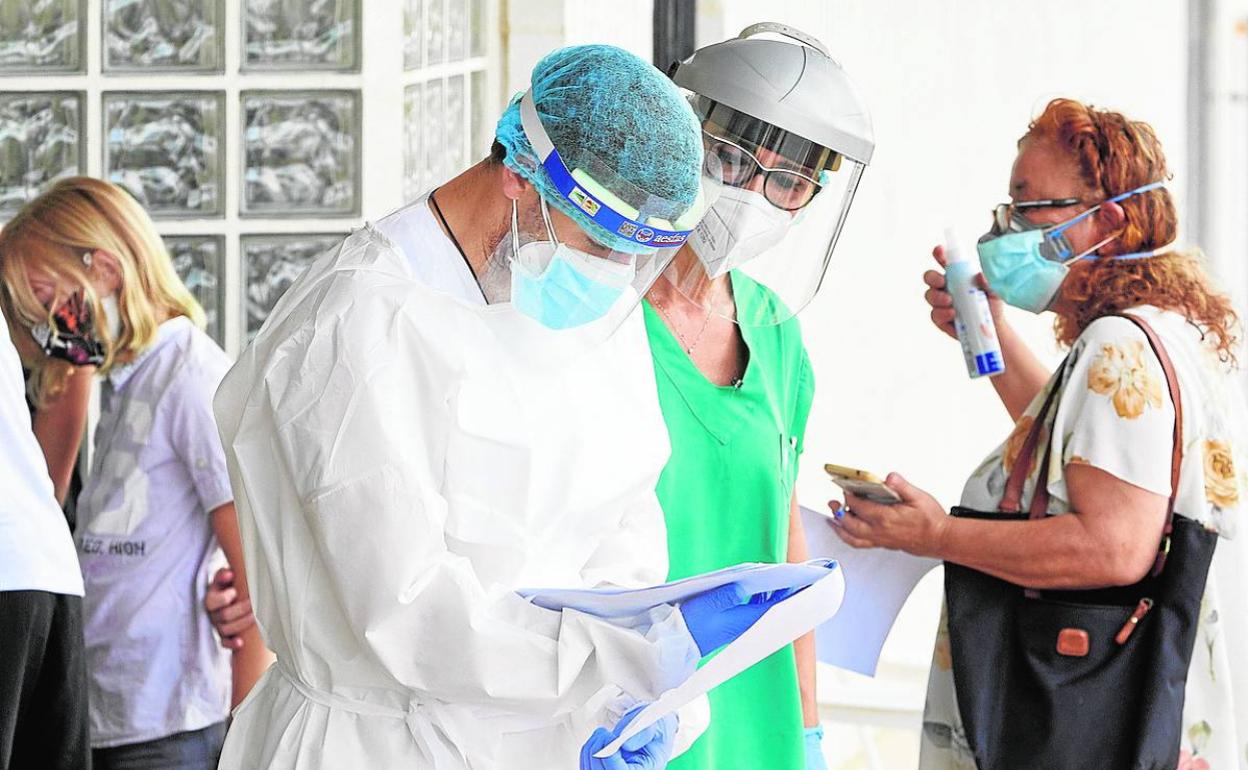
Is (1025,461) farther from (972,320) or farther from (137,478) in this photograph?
(137,478)

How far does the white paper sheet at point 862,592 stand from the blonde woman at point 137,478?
37.6 inches

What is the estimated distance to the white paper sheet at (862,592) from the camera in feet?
7.44

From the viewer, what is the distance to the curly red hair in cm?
204

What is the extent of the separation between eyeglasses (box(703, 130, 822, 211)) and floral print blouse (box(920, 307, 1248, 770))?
0.58 metres

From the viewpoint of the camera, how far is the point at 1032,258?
86.2 inches

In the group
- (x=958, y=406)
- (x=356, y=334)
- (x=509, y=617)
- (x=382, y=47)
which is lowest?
(x=958, y=406)

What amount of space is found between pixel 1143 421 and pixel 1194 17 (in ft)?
8.63

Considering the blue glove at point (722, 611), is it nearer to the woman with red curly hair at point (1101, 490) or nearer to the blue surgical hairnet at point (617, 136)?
the blue surgical hairnet at point (617, 136)

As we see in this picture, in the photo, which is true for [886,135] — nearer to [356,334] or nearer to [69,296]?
[69,296]

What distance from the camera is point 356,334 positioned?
1.26m

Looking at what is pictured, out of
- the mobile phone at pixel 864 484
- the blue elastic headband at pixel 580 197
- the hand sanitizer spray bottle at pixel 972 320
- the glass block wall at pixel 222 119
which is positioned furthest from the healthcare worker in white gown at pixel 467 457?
the glass block wall at pixel 222 119

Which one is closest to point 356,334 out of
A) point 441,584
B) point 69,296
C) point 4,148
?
point 441,584

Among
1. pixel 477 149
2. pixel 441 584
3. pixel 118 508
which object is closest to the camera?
pixel 441 584

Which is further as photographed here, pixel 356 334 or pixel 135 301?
pixel 135 301
